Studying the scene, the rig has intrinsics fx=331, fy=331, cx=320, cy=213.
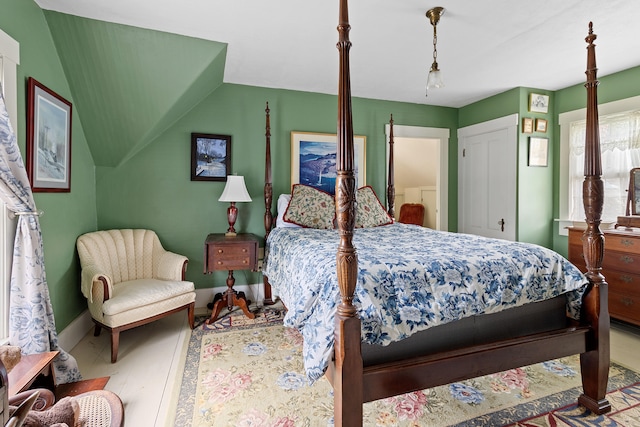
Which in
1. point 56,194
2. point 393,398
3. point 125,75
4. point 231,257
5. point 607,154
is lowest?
point 393,398

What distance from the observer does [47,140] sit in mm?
2170

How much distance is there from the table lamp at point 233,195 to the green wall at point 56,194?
3.74 feet

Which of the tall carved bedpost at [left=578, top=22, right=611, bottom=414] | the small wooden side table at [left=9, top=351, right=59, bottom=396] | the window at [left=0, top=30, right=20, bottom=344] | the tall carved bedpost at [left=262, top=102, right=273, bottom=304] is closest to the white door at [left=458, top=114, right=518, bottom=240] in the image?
the tall carved bedpost at [left=578, top=22, right=611, bottom=414]

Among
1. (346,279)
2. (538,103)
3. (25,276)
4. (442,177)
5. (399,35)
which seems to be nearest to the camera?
(346,279)

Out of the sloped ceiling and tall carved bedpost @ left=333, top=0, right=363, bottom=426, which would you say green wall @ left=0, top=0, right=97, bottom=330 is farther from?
tall carved bedpost @ left=333, top=0, right=363, bottom=426

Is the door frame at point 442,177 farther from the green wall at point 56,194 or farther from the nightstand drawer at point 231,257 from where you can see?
the green wall at point 56,194

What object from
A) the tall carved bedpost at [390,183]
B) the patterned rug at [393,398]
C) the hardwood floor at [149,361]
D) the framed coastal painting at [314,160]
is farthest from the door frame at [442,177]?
the patterned rug at [393,398]

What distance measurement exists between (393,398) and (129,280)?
2.40 meters

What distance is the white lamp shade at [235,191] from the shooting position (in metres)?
3.17

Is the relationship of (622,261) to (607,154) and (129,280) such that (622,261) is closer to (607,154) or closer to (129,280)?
(607,154)

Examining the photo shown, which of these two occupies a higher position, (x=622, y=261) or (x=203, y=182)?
(x=203, y=182)

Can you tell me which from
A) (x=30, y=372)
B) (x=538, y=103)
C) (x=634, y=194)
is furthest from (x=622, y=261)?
(x=30, y=372)

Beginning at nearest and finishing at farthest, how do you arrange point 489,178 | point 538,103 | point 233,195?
point 233,195
point 538,103
point 489,178

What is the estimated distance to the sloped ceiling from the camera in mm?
2314
